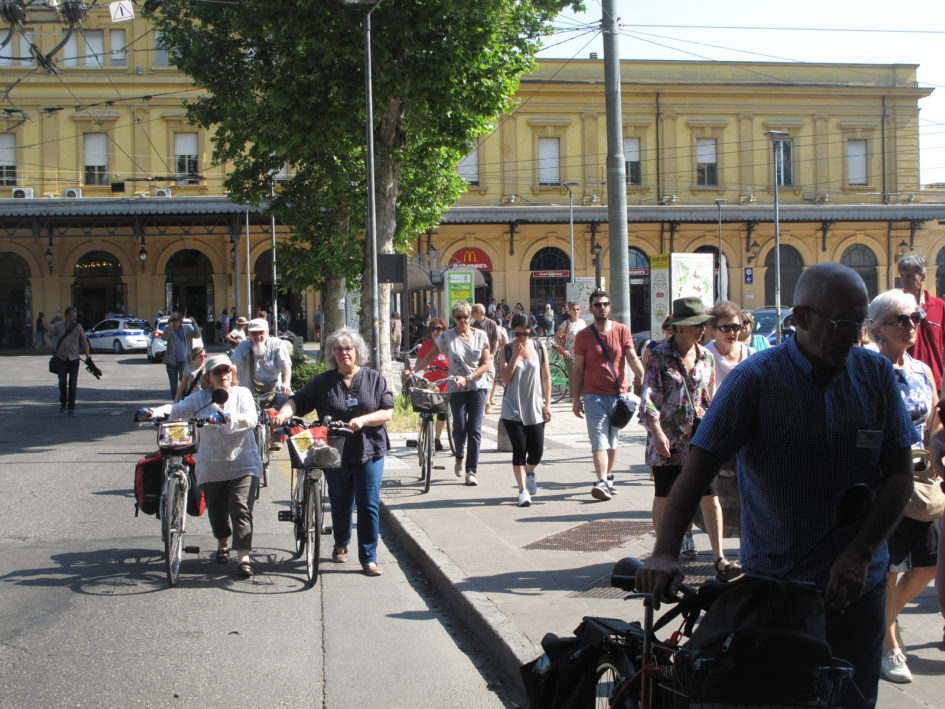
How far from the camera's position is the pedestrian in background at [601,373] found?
9.20 meters

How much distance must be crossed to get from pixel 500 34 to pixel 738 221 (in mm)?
32160

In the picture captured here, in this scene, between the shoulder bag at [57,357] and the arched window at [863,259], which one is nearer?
the shoulder bag at [57,357]

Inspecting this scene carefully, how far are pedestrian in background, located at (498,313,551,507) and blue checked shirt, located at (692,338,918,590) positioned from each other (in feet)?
20.8

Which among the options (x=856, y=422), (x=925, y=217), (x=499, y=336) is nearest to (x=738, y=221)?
(x=925, y=217)

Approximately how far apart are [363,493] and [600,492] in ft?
9.11

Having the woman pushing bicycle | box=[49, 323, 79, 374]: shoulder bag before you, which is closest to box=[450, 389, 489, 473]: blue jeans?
the woman pushing bicycle

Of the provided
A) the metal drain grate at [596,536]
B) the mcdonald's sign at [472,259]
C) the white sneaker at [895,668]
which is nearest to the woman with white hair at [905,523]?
the white sneaker at [895,668]

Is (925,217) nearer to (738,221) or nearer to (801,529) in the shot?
(738,221)

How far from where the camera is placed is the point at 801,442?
2.91 meters

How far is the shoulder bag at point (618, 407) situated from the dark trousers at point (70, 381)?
12783mm

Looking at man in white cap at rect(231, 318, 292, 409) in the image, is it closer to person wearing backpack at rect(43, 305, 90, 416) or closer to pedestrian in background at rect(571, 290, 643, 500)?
pedestrian in background at rect(571, 290, 643, 500)

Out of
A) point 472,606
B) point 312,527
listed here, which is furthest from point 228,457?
point 472,606

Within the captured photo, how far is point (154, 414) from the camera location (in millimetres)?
7199

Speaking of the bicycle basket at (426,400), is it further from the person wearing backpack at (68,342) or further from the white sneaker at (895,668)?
the person wearing backpack at (68,342)
